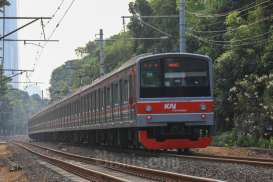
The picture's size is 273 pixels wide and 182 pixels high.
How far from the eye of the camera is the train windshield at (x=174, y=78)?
19484 millimetres

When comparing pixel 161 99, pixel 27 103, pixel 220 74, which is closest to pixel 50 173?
pixel 161 99

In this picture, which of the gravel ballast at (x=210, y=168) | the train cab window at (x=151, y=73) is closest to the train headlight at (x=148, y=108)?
the train cab window at (x=151, y=73)

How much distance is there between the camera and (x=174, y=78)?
64.7 feet

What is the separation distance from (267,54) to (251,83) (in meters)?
1.98

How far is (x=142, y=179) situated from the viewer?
13.3m

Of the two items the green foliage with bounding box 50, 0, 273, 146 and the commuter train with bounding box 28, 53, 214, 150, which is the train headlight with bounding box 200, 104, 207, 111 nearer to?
Result: the commuter train with bounding box 28, 53, 214, 150

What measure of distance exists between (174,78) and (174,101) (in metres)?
0.79

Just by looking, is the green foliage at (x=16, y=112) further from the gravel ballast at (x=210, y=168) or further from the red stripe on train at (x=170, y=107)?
the gravel ballast at (x=210, y=168)

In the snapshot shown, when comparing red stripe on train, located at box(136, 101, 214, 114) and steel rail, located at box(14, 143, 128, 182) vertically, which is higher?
red stripe on train, located at box(136, 101, 214, 114)

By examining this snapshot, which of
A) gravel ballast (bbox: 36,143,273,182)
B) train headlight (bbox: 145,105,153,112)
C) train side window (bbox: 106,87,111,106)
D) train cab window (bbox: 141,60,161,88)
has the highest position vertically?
train cab window (bbox: 141,60,161,88)

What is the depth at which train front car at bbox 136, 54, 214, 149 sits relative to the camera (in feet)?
63.3

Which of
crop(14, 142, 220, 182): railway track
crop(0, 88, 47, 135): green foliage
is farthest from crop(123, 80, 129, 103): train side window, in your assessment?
crop(0, 88, 47, 135): green foliage

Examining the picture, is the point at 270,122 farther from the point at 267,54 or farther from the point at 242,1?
the point at 242,1

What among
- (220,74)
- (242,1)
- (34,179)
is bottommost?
(34,179)
